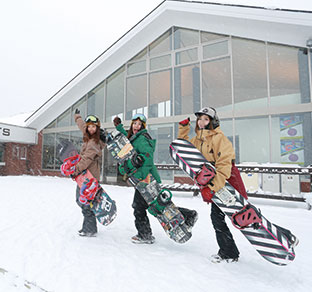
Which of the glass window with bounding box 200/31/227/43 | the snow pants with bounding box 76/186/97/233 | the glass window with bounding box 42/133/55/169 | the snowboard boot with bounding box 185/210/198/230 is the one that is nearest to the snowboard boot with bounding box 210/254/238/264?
the snowboard boot with bounding box 185/210/198/230

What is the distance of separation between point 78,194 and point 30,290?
134 centimetres

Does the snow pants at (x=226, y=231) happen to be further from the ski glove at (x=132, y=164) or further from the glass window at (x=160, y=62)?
the glass window at (x=160, y=62)

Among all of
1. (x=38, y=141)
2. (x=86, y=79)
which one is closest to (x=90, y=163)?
(x=86, y=79)

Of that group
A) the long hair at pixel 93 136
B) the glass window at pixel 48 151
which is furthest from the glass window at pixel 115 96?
the long hair at pixel 93 136

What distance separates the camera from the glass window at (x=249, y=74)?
752 cm

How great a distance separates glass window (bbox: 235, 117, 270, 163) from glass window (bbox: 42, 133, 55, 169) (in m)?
10.4

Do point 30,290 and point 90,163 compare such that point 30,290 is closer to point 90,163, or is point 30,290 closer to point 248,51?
point 90,163

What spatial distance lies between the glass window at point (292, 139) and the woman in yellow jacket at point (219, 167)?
5.65 metres

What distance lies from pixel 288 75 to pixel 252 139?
250 centimetres

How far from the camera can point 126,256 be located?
94.7 inches

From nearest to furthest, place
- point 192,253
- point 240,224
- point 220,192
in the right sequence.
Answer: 1. point 240,224
2. point 220,192
3. point 192,253

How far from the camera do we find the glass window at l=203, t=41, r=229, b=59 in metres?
8.23

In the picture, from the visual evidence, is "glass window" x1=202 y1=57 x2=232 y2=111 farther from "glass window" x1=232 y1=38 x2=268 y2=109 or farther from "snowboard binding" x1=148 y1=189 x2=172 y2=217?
"snowboard binding" x1=148 y1=189 x2=172 y2=217

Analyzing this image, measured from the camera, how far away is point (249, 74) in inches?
306
